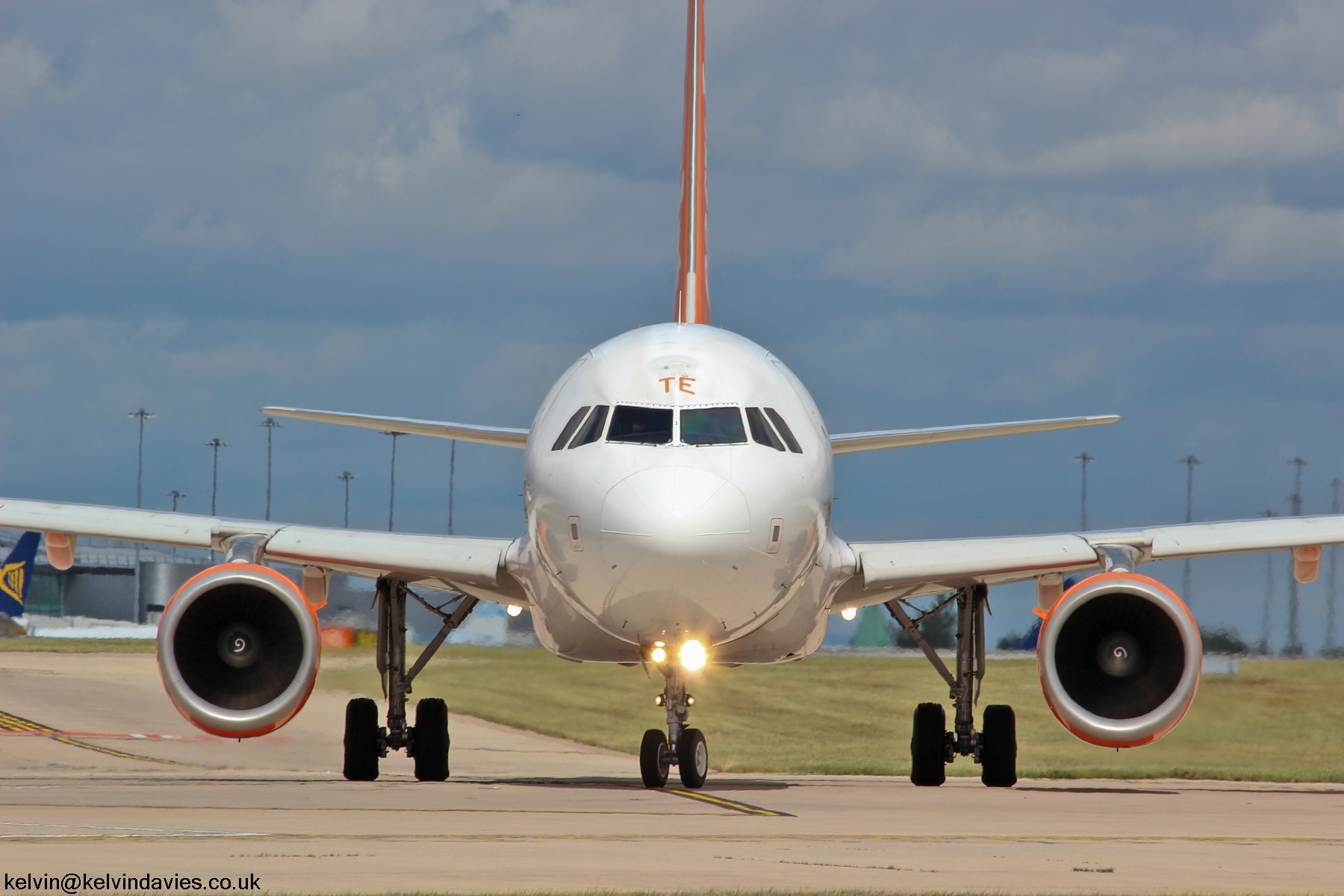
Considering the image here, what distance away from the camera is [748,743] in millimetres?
30188

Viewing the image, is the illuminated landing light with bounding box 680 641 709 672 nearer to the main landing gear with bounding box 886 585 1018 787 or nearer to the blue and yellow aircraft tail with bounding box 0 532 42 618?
the main landing gear with bounding box 886 585 1018 787

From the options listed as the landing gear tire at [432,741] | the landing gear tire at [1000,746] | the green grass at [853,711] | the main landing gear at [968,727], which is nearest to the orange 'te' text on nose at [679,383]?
the main landing gear at [968,727]

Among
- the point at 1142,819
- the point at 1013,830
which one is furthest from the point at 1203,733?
the point at 1013,830

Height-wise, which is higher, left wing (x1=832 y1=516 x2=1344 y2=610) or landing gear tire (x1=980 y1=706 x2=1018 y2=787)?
left wing (x1=832 y1=516 x2=1344 y2=610)

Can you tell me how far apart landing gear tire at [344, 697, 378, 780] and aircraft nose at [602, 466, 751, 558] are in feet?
21.1

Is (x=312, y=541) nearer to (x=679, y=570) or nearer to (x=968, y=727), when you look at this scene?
(x=679, y=570)

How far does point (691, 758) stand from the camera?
57.4 ft

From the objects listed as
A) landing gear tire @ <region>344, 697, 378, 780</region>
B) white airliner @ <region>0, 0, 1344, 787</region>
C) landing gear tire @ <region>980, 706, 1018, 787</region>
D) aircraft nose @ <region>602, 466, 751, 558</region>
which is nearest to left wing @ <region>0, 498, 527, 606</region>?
white airliner @ <region>0, 0, 1344, 787</region>

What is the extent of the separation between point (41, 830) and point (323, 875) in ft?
10.4

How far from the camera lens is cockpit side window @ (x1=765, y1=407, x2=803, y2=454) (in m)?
16.4

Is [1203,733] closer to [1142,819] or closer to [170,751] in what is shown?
[1142,819]

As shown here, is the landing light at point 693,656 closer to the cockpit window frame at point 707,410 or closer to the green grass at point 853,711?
the cockpit window frame at point 707,410

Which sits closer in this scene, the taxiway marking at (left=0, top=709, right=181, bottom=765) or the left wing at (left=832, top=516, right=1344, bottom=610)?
the left wing at (left=832, top=516, right=1344, bottom=610)

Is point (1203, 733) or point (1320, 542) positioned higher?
point (1320, 542)
